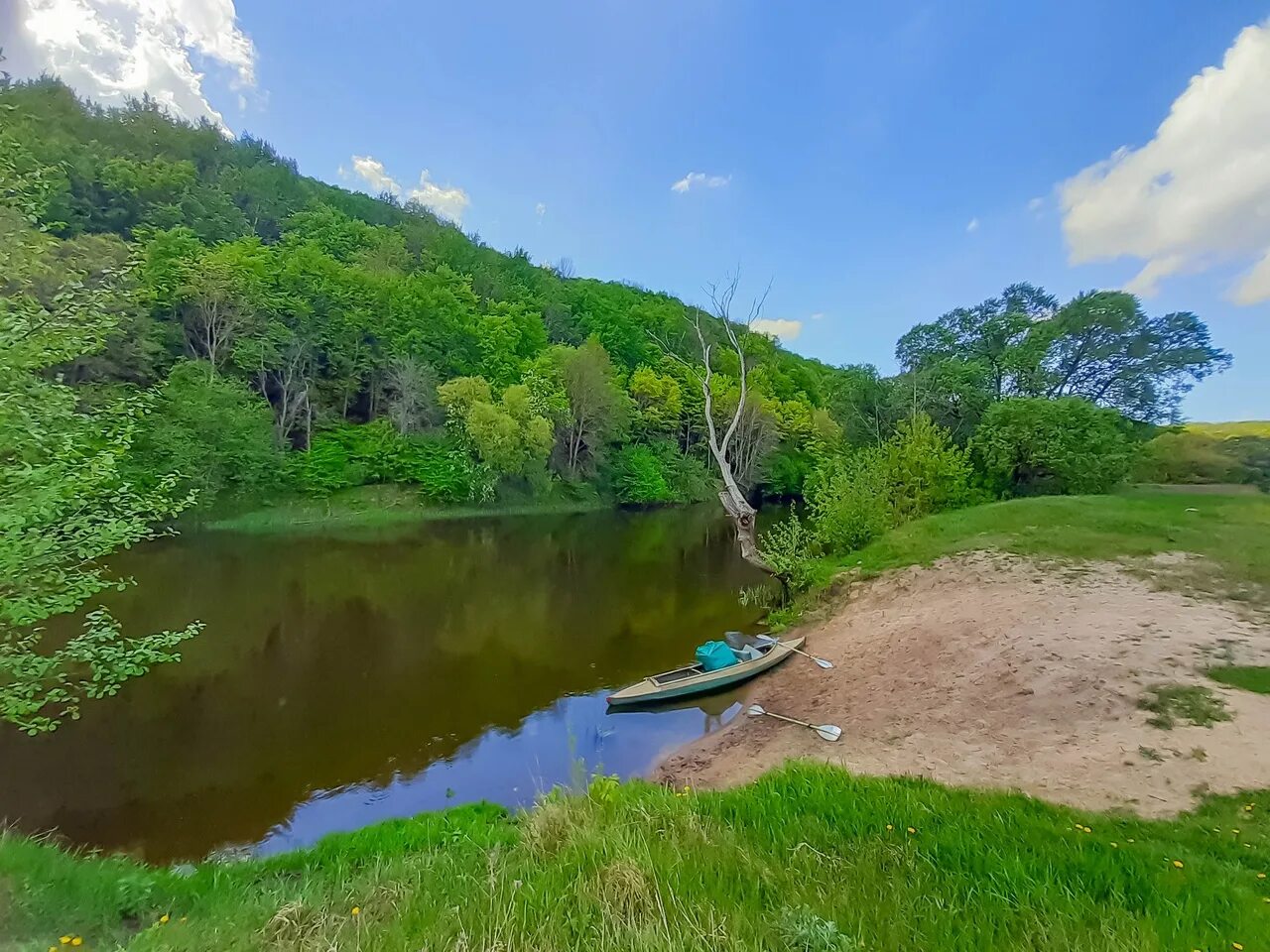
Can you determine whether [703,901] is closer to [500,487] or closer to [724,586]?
[724,586]

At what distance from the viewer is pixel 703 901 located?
9.48 ft

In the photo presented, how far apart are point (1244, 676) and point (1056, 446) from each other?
18072 millimetres

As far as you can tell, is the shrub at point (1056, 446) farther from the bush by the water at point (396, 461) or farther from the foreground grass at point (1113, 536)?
the bush by the water at point (396, 461)

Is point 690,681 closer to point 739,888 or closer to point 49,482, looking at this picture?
point 739,888

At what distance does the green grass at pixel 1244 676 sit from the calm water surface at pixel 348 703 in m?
8.28

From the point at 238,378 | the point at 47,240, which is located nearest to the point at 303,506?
the point at 238,378

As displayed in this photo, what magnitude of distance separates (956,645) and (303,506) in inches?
1458

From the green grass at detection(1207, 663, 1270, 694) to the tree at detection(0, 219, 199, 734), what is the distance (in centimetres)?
1405

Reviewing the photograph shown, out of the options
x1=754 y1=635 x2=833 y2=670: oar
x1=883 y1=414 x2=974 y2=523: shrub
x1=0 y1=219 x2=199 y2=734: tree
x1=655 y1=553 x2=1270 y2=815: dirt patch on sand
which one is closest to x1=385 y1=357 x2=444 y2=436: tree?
x1=883 y1=414 x2=974 y2=523: shrub

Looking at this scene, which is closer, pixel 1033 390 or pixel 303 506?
pixel 1033 390

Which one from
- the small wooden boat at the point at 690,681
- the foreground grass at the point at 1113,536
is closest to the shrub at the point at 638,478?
the foreground grass at the point at 1113,536

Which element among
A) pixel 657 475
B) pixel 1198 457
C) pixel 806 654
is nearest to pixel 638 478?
pixel 657 475

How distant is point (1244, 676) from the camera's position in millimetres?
9008

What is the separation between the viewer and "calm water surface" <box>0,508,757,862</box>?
855 centimetres
